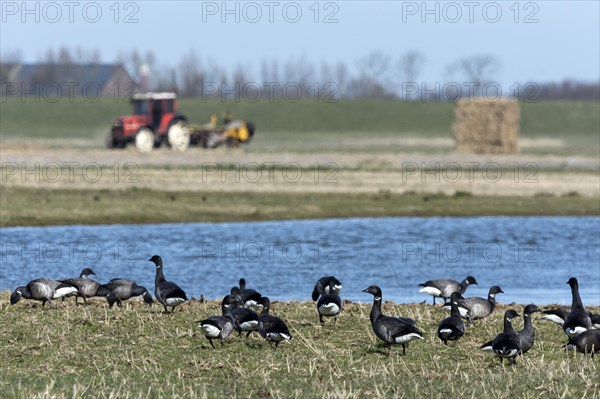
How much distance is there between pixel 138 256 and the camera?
103 ft

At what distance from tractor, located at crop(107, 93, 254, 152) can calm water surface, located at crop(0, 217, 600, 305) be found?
3005cm

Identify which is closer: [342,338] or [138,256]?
[342,338]

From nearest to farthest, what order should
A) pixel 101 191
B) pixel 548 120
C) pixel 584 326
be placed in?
1. pixel 584 326
2. pixel 101 191
3. pixel 548 120

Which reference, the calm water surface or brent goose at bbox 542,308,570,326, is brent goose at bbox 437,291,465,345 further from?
the calm water surface

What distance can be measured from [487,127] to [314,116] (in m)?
41.5

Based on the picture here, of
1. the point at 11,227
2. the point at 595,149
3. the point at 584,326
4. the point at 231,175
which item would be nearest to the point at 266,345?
the point at 584,326

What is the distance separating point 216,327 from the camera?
1686 cm

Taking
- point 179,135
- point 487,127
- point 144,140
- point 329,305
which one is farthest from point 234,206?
point 487,127

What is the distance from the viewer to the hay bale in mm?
74500

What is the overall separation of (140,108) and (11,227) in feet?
119

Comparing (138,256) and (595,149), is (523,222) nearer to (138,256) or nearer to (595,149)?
(138,256)

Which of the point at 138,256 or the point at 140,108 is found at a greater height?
the point at 140,108

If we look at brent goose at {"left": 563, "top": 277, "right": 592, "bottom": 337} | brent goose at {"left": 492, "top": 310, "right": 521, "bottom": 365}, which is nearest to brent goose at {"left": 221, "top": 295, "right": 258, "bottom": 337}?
brent goose at {"left": 492, "top": 310, "right": 521, "bottom": 365}

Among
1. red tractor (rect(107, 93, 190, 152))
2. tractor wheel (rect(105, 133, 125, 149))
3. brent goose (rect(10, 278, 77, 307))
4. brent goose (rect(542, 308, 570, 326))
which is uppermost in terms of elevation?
red tractor (rect(107, 93, 190, 152))
